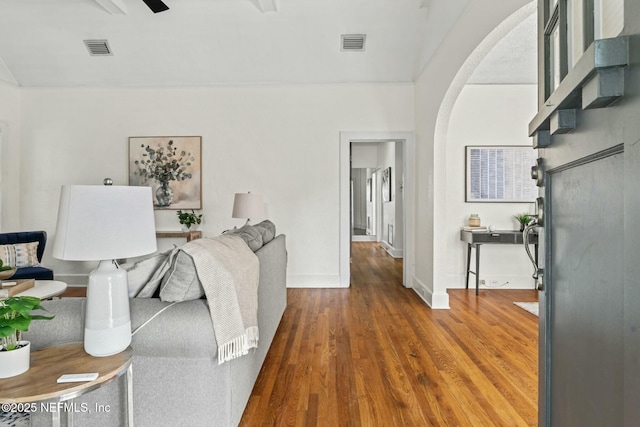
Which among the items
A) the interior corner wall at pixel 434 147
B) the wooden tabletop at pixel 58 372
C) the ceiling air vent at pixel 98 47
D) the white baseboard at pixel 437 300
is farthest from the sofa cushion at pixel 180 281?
the ceiling air vent at pixel 98 47

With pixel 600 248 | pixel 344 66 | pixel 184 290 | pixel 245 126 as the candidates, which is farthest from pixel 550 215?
pixel 245 126

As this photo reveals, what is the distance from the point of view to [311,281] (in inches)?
191

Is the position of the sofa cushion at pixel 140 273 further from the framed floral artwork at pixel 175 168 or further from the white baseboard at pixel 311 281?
the framed floral artwork at pixel 175 168

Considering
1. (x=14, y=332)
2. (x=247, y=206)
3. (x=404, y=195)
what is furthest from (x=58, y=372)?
(x=404, y=195)

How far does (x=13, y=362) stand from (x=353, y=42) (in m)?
4.44

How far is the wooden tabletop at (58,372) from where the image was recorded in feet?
3.34

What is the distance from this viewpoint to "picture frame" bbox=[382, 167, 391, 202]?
7.79 metres

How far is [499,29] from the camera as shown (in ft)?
8.27

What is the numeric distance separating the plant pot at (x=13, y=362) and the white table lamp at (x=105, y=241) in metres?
0.17

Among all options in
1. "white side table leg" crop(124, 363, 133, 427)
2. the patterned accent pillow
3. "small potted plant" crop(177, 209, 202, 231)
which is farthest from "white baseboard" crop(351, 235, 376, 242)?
"white side table leg" crop(124, 363, 133, 427)

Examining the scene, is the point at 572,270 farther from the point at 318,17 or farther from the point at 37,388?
the point at 318,17

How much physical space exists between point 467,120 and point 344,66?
1.82 metres

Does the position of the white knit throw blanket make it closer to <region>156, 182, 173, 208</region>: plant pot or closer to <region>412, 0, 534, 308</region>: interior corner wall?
<region>412, 0, 534, 308</region>: interior corner wall

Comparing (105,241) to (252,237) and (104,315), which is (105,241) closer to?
(104,315)
